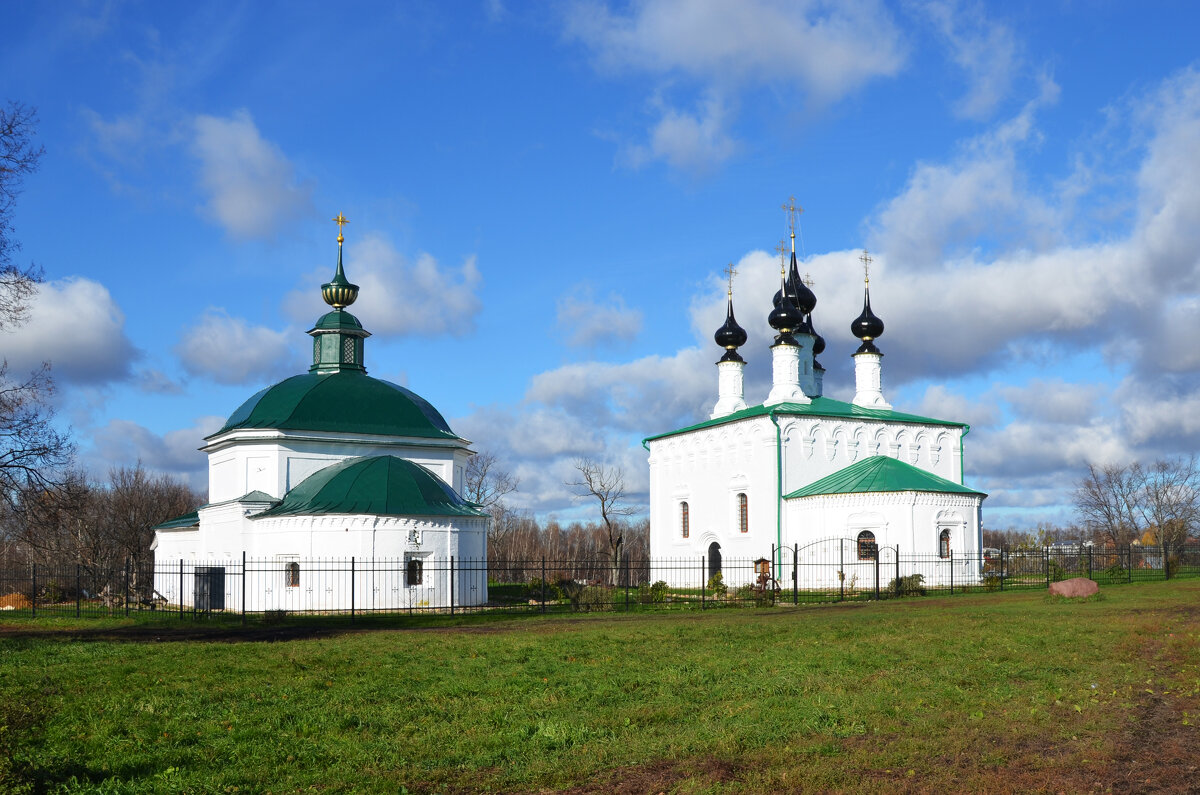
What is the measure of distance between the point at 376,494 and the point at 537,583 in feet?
30.0

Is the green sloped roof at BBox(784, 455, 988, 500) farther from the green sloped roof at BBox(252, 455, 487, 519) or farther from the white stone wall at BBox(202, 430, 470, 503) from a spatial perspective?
the white stone wall at BBox(202, 430, 470, 503)

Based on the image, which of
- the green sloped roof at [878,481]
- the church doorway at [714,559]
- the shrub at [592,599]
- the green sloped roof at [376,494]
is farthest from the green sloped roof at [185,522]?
the green sloped roof at [878,481]

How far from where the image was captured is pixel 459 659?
13.4 metres

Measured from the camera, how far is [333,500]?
91.6ft

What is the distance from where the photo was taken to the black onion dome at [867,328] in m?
41.7

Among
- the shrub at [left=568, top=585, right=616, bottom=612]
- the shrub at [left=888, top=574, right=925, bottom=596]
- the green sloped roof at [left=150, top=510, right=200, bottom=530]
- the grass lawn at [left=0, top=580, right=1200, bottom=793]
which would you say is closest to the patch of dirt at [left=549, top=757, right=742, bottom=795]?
the grass lawn at [left=0, top=580, right=1200, bottom=793]

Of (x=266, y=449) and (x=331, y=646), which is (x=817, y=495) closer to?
(x=266, y=449)

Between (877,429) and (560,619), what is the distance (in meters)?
19.4

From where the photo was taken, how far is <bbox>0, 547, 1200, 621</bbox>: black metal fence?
88.3 feet

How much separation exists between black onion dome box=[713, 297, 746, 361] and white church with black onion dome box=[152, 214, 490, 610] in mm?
13499

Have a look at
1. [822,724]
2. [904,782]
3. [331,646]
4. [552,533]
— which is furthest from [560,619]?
[552,533]

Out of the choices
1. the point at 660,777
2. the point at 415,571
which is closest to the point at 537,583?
the point at 415,571

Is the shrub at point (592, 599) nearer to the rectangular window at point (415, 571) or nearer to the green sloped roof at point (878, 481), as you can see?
the rectangular window at point (415, 571)

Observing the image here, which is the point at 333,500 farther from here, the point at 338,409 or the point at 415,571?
the point at 338,409
